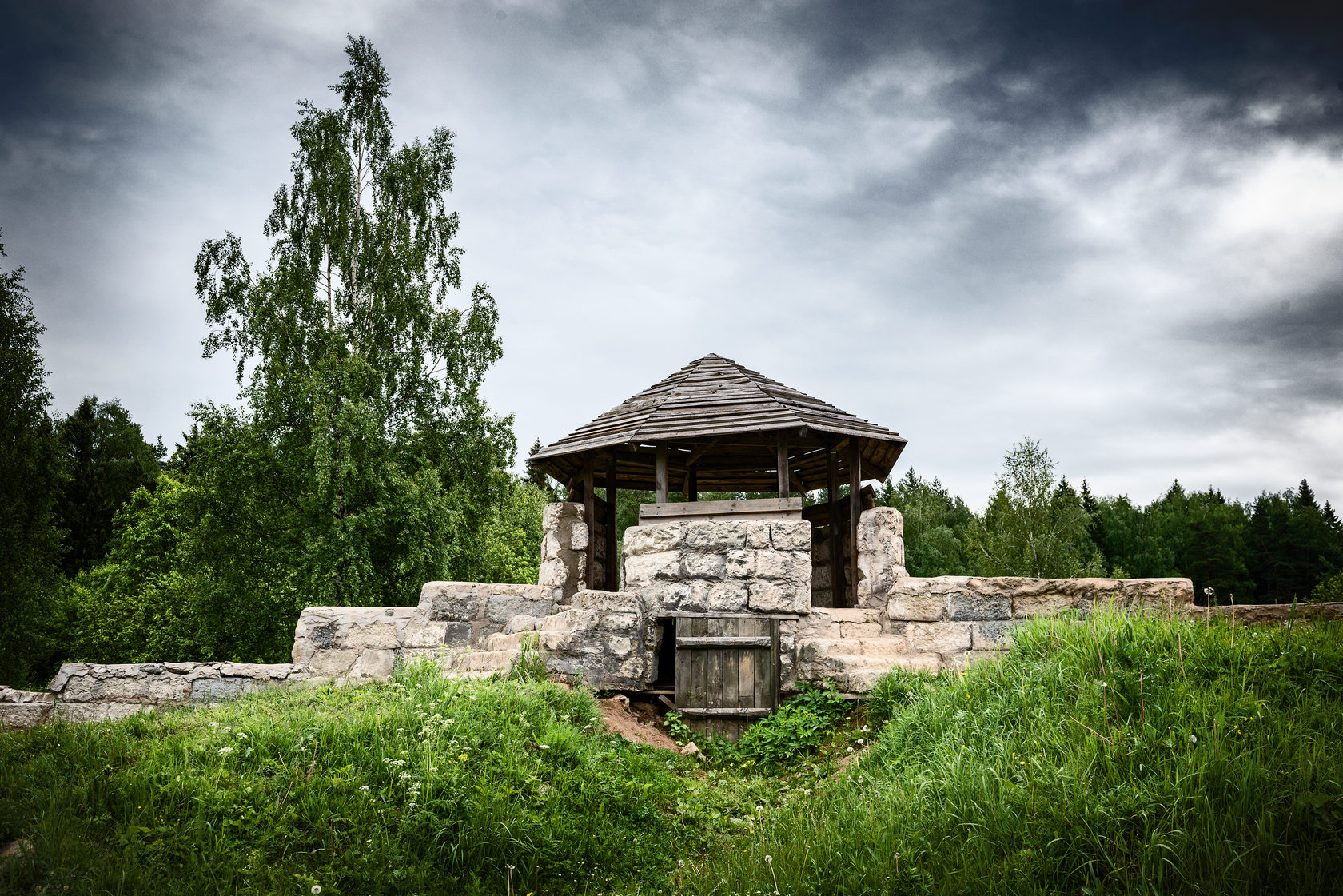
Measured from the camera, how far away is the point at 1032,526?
19.0 meters

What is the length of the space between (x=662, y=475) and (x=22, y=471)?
14.3 metres

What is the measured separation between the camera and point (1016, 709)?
470 centimetres

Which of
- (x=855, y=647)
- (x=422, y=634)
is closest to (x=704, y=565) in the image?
(x=855, y=647)

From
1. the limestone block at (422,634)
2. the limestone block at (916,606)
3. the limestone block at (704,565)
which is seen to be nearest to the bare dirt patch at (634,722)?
the limestone block at (704,565)

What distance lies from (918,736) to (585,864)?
233 centimetres

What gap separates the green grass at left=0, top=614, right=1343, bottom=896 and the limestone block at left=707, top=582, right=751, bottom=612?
2.22 metres

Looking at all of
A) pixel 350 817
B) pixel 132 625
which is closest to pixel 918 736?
pixel 350 817

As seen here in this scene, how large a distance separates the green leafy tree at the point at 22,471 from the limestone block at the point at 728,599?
15.1m

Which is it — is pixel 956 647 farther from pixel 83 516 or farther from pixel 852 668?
pixel 83 516

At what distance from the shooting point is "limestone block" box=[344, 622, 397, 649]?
778 centimetres

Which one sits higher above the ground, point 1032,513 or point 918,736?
point 1032,513

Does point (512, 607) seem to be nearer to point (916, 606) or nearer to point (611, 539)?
point (611, 539)

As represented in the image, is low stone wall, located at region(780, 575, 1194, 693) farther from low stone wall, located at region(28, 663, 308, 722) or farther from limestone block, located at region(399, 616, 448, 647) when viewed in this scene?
low stone wall, located at region(28, 663, 308, 722)

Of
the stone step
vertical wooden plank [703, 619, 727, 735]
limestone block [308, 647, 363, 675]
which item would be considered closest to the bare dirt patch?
vertical wooden plank [703, 619, 727, 735]
